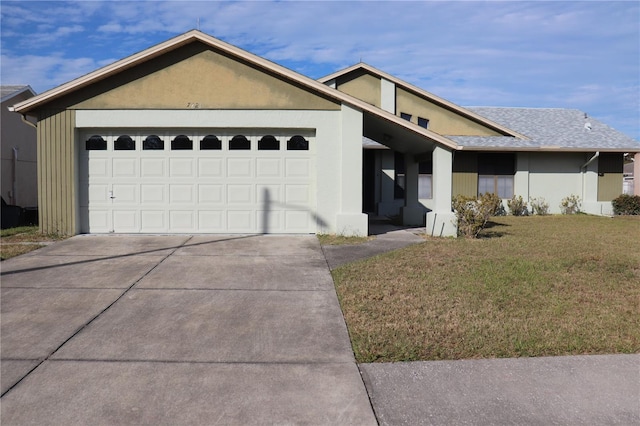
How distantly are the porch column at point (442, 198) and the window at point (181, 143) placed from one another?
620 cm

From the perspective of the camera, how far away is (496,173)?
71.4 ft

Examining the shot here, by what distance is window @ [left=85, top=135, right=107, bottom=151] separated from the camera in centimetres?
1275

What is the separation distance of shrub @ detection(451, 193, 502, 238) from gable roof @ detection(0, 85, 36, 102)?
590 inches

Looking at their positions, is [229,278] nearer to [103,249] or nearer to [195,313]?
[195,313]

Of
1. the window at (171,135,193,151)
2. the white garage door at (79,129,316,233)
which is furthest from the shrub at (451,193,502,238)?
the window at (171,135,193,151)

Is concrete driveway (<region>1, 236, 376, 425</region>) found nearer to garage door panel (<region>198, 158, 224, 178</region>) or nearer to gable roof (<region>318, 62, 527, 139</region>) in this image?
garage door panel (<region>198, 158, 224, 178</region>)

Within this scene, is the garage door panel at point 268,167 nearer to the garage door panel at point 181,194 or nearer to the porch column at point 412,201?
the garage door panel at point 181,194

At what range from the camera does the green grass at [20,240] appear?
10.3 metres

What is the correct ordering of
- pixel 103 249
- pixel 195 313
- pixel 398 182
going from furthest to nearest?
pixel 398 182 < pixel 103 249 < pixel 195 313

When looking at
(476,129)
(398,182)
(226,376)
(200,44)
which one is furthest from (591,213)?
(226,376)

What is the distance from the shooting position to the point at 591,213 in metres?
21.8

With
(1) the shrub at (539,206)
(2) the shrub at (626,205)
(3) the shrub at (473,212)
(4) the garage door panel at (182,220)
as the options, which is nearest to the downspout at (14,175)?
(4) the garage door panel at (182,220)

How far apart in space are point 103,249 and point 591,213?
19420mm

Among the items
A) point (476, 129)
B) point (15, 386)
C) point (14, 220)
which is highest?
point (476, 129)
